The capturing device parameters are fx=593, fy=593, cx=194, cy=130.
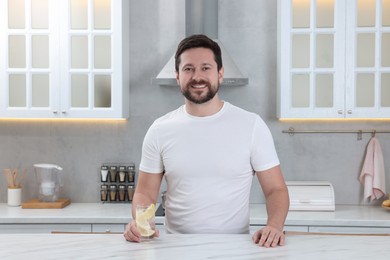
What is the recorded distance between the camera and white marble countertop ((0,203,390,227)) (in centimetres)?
363

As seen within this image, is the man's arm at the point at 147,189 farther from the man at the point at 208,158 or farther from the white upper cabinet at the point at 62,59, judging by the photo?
the white upper cabinet at the point at 62,59

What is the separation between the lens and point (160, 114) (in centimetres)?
435

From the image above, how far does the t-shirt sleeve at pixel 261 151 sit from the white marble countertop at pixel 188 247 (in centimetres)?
34

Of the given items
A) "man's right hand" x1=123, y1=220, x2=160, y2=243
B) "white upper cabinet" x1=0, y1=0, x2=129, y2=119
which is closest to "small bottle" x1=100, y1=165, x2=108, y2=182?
"white upper cabinet" x1=0, y1=0, x2=129, y2=119

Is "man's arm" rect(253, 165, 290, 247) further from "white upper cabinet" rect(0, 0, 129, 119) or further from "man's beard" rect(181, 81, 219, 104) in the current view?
"white upper cabinet" rect(0, 0, 129, 119)

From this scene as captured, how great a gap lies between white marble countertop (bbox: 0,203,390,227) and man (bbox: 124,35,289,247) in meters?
1.21

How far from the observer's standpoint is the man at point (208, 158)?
2422mm

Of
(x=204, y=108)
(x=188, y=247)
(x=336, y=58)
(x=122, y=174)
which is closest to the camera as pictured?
(x=188, y=247)

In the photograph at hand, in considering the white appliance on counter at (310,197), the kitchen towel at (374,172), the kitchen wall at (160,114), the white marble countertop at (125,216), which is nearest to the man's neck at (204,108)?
the white marble countertop at (125,216)

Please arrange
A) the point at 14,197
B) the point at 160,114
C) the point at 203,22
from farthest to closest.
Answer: the point at 160,114
the point at 14,197
the point at 203,22

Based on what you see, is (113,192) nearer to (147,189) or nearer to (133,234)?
(147,189)

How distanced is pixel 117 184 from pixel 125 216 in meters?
0.59

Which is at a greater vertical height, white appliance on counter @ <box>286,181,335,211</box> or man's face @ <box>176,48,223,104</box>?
man's face @ <box>176,48,223,104</box>

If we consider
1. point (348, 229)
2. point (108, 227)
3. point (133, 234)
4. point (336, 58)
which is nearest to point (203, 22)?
point (336, 58)
